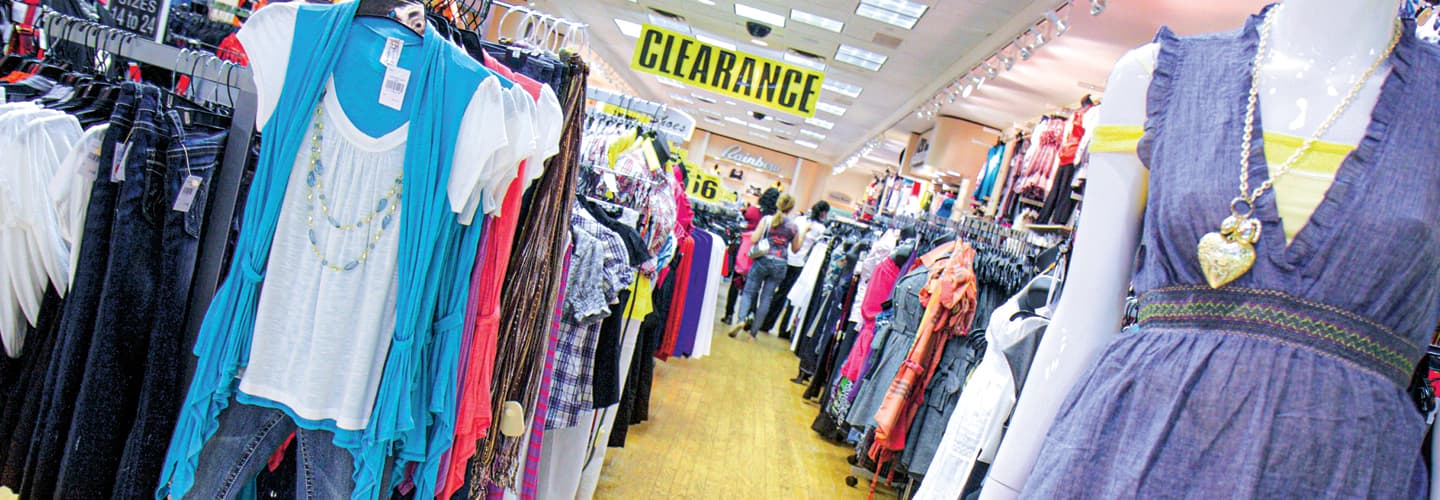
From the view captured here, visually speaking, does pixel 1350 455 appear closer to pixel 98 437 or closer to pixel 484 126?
pixel 484 126

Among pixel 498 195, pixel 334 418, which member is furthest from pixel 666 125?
pixel 334 418

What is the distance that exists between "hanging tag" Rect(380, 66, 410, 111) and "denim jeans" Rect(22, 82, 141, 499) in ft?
1.74

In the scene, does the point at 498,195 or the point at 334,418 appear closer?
the point at 334,418

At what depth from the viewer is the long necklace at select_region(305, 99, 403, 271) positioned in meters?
1.52

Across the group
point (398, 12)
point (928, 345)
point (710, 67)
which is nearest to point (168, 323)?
point (398, 12)

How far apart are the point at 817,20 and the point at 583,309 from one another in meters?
7.50

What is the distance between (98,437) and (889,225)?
567 centimetres

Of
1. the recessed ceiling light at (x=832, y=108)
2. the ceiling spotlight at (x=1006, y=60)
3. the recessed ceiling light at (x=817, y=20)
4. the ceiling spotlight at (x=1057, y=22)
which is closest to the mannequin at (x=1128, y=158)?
the ceiling spotlight at (x=1057, y=22)

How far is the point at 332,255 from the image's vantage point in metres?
1.51

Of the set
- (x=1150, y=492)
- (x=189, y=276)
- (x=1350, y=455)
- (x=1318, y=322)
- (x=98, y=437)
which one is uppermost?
(x=1318, y=322)

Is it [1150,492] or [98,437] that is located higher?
[1150,492]

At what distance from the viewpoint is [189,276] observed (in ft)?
5.23

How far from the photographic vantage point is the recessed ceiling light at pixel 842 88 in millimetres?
12516

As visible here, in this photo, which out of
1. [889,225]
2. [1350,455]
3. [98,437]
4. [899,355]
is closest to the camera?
[1350,455]
